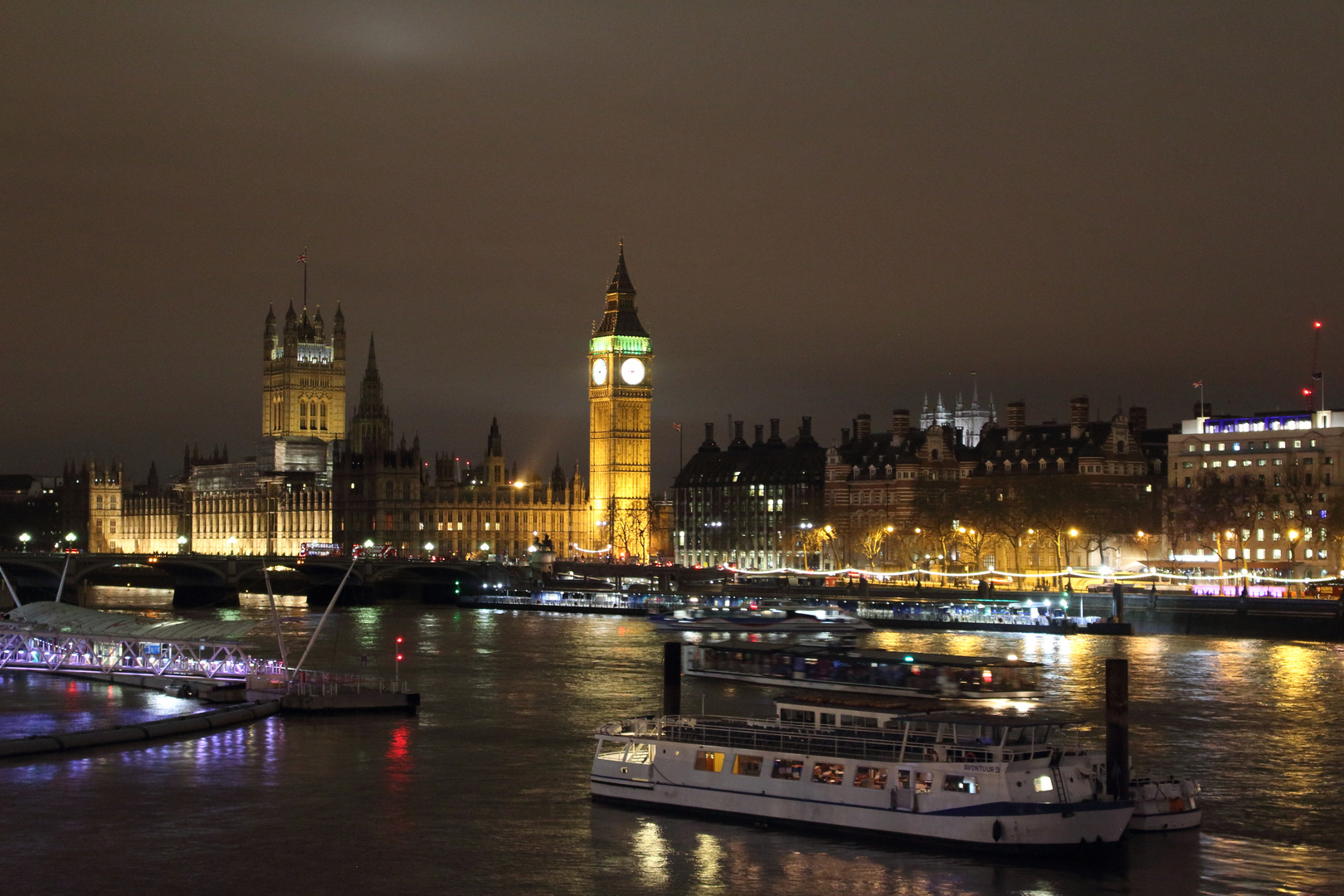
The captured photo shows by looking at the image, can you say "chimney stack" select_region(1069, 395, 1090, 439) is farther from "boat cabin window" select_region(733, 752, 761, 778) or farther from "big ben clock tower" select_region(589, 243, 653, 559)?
"boat cabin window" select_region(733, 752, 761, 778)

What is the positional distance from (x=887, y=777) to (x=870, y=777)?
0.35m

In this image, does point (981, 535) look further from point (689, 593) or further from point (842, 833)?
point (842, 833)

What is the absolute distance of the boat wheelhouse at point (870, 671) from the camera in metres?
54.4

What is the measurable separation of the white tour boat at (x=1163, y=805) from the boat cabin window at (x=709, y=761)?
736cm

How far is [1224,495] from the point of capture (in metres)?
104

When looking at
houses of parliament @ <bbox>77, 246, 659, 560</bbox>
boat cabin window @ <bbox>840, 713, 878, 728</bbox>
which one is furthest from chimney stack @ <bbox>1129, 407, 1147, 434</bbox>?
boat cabin window @ <bbox>840, 713, 878, 728</bbox>

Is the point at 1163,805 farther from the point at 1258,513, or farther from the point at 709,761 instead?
the point at 1258,513

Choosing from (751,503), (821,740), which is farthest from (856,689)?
(751,503)

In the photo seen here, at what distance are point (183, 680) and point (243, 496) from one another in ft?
412

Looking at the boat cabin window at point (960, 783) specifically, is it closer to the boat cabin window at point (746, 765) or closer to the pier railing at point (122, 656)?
the boat cabin window at point (746, 765)

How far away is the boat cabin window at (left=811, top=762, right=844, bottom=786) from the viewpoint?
34438 millimetres

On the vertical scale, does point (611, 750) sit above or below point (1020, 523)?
below

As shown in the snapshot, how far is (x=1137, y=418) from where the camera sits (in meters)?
127

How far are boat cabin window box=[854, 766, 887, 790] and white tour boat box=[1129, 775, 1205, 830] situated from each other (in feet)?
14.5
